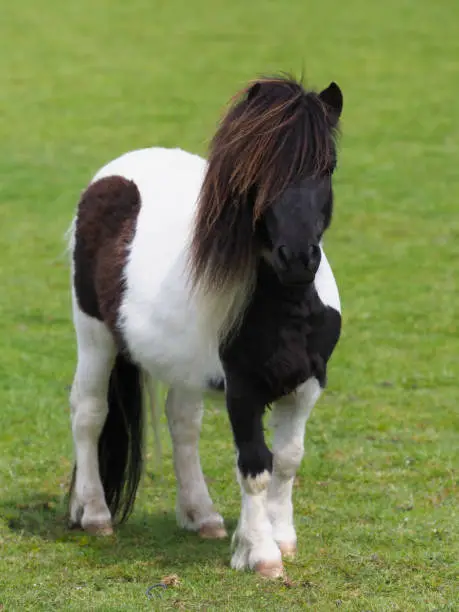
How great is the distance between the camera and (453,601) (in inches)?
187

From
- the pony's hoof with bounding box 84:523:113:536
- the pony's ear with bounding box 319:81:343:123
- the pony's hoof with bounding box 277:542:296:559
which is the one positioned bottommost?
the pony's hoof with bounding box 84:523:113:536

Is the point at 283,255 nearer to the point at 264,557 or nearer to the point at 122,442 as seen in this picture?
the point at 264,557

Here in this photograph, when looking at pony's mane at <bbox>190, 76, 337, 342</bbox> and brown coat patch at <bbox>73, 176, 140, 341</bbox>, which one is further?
brown coat patch at <bbox>73, 176, 140, 341</bbox>

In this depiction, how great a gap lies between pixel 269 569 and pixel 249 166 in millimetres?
1651

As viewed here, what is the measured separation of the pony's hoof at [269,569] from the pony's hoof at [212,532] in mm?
756

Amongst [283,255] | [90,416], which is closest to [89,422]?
[90,416]

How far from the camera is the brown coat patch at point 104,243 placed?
554 centimetres

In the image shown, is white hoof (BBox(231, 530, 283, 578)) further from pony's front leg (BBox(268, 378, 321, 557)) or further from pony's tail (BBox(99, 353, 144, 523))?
pony's tail (BBox(99, 353, 144, 523))

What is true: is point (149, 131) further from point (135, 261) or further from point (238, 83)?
point (135, 261)

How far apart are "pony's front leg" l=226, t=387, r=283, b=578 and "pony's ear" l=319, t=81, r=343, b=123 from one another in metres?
1.17

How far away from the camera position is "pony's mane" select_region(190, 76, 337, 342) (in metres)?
4.46

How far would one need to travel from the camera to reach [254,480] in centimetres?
492

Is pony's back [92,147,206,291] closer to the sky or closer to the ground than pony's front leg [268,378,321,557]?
closer to the sky

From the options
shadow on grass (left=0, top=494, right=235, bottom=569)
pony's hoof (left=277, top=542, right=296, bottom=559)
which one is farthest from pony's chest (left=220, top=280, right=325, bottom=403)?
shadow on grass (left=0, top=494, right=235, bottom=569)
